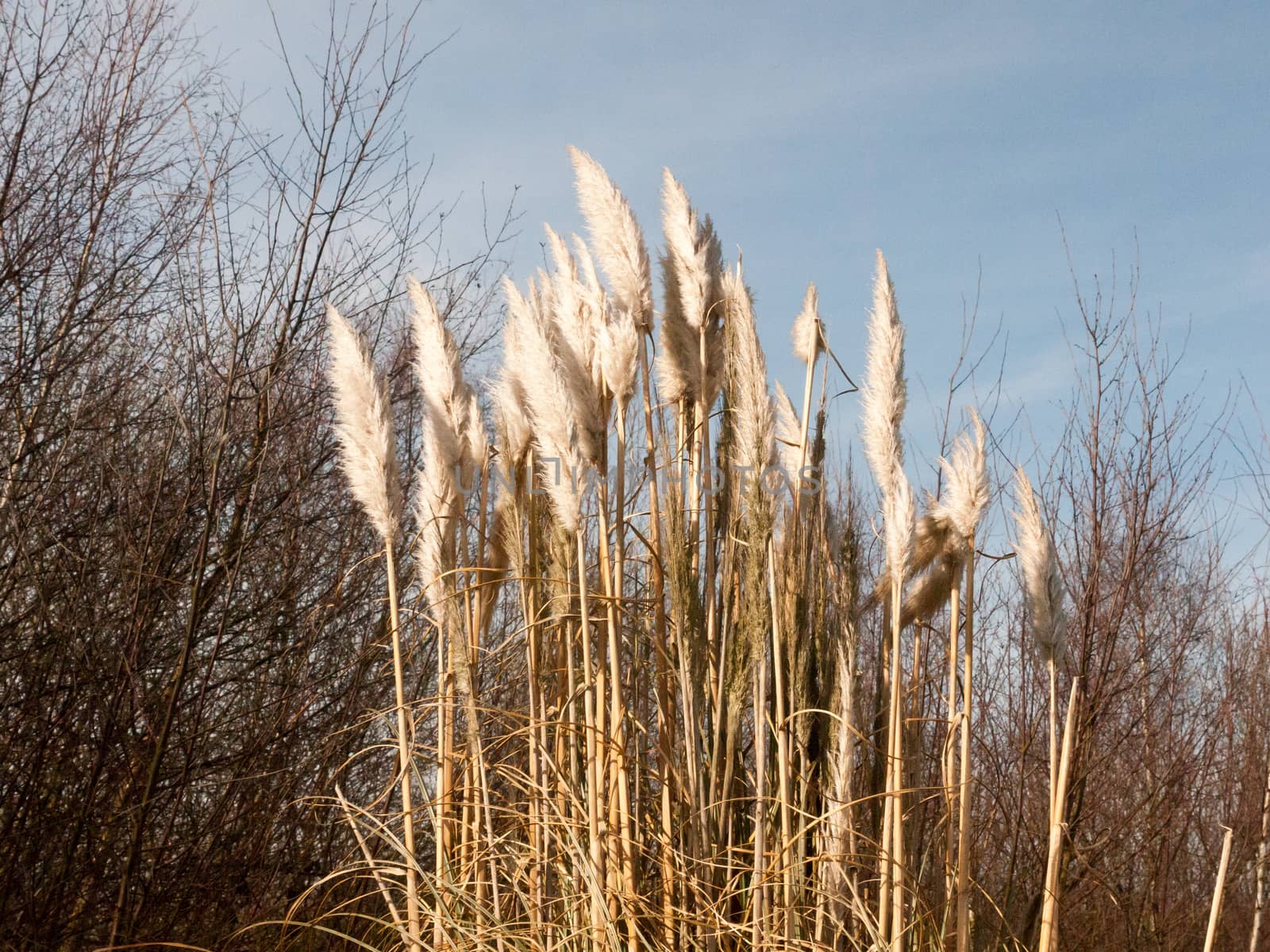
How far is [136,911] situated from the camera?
2.85 meters

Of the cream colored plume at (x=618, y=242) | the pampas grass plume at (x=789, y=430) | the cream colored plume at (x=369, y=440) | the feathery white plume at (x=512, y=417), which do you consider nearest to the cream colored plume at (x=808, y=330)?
the pampas grass plume at (x=789, y=430)

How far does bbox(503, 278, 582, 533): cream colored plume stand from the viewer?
1.99m

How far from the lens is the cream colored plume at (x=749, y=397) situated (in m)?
2.14

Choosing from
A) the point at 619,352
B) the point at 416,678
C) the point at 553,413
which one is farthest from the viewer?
the point at 416,678

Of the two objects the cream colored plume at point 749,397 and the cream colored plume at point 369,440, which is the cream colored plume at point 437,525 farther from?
the cream colored plume at point 749,397

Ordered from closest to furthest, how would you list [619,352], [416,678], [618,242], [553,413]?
[553,413]
[619,352]
[618,242]
[416,678]

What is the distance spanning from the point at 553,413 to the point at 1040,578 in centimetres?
118

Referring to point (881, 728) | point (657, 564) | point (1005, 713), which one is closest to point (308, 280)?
point (657, 564)

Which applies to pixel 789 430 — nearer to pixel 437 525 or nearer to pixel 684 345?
pixel 684 345

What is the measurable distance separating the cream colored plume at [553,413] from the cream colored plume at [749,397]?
34 centimetres

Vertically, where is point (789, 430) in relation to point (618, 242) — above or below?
below

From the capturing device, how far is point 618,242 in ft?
7.73

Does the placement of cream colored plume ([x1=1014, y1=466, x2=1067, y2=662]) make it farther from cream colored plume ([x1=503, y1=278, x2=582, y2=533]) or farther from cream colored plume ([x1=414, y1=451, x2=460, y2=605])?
cream colored plume ([x1=414, y1=451, x2=460, y2=605])

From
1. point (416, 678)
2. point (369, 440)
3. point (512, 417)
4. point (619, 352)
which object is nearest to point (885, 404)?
point (619, 352)
